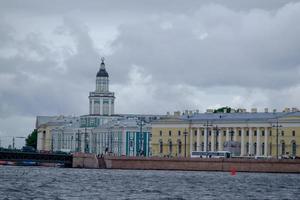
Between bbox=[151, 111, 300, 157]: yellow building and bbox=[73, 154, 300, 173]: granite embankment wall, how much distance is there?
42.7 ft

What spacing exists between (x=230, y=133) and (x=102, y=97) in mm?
43380

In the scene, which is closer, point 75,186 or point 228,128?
point 75,186

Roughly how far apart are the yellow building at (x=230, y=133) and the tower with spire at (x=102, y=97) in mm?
33516

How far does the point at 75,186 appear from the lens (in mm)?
66500

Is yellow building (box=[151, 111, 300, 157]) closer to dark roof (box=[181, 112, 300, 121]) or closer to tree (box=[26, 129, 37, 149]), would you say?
dark roof (box=[181, 112, 300, 121])

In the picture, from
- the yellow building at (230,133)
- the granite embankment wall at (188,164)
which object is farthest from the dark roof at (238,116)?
the granite embankment wall at (188,164)

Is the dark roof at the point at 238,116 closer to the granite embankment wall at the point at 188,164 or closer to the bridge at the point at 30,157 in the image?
the granite embankment wall at the point at 188,164

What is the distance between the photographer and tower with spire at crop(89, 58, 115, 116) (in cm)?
16688

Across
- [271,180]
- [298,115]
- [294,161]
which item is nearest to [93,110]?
[298,115]

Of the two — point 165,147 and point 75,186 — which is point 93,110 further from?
point 75,186

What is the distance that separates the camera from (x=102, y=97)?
167 metres

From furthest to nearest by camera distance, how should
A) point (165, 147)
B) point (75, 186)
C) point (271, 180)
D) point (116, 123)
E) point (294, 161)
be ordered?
point (116, 123)
point (165, 147)
point (294, 161)
point (271, 180)
point (75, 186)

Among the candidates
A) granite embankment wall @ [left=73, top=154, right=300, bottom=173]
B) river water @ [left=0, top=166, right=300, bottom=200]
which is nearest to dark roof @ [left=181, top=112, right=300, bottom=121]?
granite embankment wall @ [left=73, top=154, right=300, bottom=173]

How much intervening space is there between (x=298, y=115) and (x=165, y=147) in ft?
57.7
